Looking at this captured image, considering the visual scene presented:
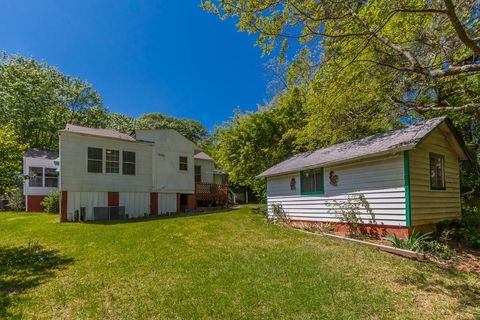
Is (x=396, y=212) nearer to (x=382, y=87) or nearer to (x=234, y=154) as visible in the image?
(x=382, y=87)

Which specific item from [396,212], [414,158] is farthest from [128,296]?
[414,158]

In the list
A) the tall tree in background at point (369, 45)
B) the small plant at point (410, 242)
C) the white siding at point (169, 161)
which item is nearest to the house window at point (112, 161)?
the white siding at point (169, 161)

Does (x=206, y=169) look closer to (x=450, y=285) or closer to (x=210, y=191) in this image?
(x=210, y=191)

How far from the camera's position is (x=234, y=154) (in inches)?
703

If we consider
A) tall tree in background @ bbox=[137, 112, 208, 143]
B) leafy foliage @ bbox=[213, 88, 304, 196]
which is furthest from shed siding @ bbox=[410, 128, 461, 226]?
tall tree in background @ bbox=[137, 112, 208, 143]

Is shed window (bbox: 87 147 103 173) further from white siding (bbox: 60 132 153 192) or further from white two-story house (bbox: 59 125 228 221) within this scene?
white siding (bbox: 60 132 153 192)

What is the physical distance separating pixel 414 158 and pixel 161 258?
7.69 metres

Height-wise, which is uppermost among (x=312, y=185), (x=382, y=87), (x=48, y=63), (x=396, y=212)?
(x=48, y=63)

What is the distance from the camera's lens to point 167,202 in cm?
1753

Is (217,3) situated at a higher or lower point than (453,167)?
higher

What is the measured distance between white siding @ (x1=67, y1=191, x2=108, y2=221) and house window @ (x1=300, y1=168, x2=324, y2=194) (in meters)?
10.5

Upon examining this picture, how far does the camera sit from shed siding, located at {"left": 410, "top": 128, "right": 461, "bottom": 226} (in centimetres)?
809

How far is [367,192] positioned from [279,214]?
4.94m

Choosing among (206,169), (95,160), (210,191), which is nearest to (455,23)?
(95,160)
